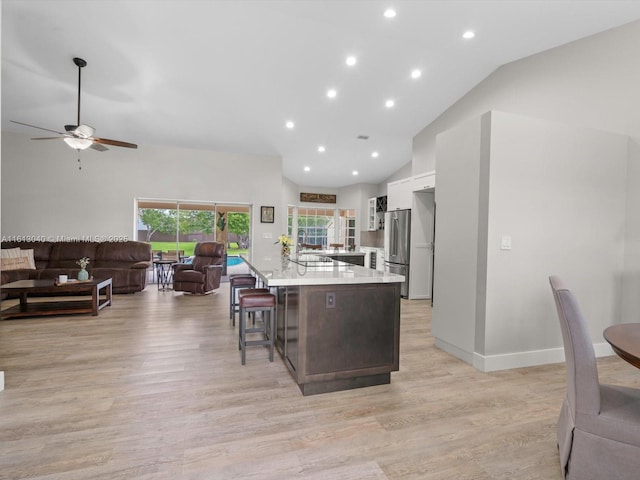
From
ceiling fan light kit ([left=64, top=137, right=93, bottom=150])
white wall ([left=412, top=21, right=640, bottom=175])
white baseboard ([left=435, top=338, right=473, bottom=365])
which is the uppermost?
white wall ([left=412, top=21, right=640, bottom=175])

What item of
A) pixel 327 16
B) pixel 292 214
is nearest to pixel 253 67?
pixel 327 16

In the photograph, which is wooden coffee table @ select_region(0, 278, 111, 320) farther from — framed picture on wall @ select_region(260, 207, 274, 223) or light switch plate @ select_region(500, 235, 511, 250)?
light switch plate @ select_region(500, 235, 511, 250)

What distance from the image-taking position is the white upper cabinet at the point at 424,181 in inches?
232

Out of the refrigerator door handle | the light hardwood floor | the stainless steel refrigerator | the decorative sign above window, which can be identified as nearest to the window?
the decorative sign above window

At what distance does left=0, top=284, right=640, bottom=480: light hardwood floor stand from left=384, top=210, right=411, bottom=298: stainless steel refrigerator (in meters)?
2.96

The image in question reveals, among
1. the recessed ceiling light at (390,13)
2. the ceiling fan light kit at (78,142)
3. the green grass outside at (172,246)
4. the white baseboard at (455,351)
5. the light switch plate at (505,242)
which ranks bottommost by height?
the white baseboard at (455,351)

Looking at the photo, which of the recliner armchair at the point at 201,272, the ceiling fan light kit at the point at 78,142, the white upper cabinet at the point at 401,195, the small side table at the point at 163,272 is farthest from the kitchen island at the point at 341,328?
the small side table at the point at 163,272

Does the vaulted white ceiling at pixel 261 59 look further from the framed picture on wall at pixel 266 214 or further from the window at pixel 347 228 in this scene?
the window at pixel 347 228

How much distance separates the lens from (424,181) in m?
6.11

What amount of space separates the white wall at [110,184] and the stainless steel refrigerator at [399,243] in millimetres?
2502

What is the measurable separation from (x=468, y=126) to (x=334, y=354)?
98.0 inches

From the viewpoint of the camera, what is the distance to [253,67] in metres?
4.63

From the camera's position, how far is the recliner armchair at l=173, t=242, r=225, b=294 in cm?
626

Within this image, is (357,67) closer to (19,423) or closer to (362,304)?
(362,304)
